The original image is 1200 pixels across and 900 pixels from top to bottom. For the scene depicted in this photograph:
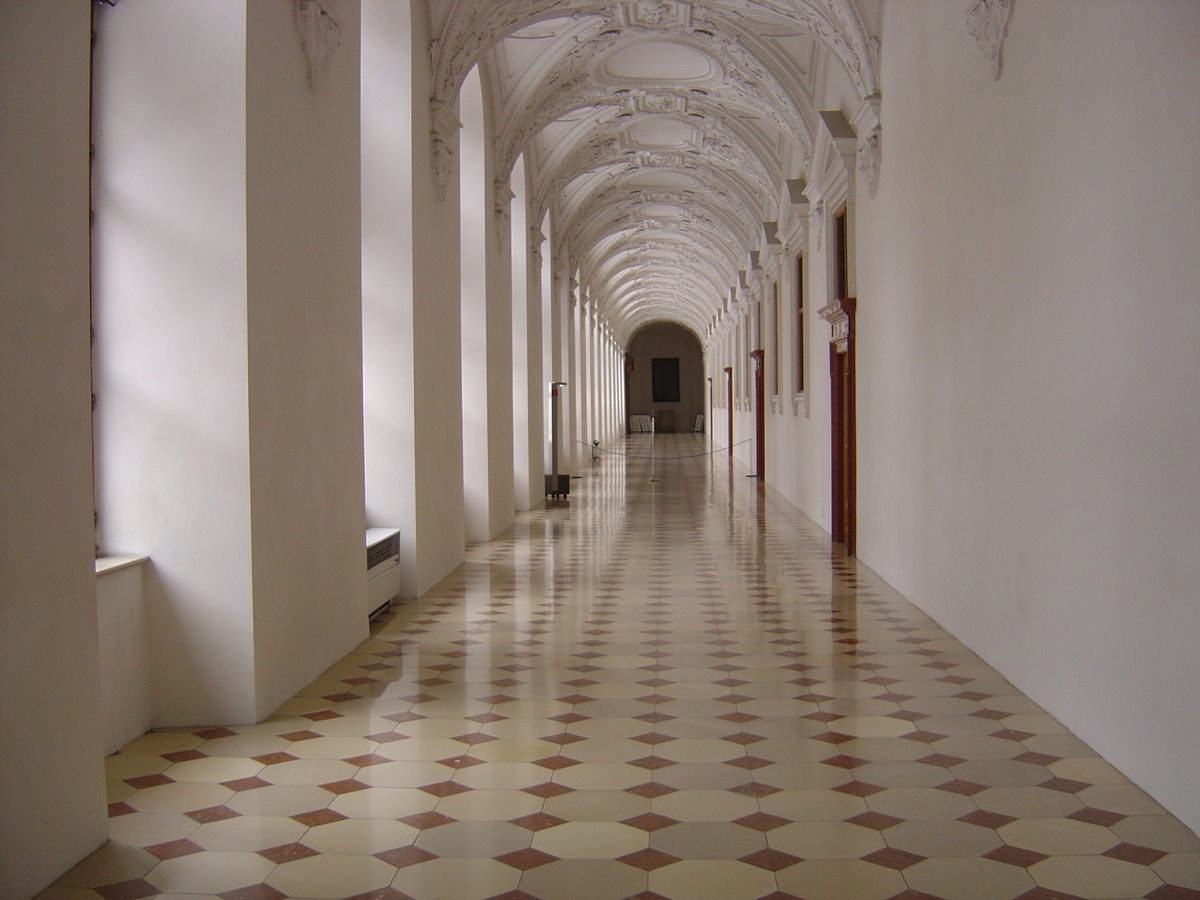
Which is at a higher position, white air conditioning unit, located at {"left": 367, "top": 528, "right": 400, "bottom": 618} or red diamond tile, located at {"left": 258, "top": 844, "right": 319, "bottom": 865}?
white air conditioning unit, located at {"left": 367, "top": 528, "right": 400, "bottom": 618}

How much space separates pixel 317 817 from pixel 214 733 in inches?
52.6

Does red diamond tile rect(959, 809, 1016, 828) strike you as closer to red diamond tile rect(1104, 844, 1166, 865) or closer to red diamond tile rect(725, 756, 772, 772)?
red diamond tile rect(1104, 844, 1166, 865)

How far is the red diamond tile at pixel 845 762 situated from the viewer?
4559 mm

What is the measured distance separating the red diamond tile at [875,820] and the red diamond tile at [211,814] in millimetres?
2386

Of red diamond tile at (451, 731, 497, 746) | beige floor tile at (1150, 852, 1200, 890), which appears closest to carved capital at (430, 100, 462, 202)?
red diamond tile at (451, 731, 497, 746)

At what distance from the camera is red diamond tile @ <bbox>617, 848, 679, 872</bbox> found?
356 cm

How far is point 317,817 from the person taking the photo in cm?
404

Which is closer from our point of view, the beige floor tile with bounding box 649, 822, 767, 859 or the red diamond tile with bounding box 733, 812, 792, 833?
the beige floor tile with bounding box 649, 822, 767, 859

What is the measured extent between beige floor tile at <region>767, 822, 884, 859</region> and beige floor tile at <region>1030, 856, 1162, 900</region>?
554 mm

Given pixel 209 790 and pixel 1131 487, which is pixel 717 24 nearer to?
pixel 1131 487

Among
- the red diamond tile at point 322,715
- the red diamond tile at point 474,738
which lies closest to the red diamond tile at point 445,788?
the red diamond tile at point 474,738

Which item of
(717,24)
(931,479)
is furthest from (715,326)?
(931,479)

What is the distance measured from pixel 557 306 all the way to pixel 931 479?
14422mm

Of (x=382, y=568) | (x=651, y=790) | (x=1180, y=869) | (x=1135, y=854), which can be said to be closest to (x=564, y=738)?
(x=651, y=790)
